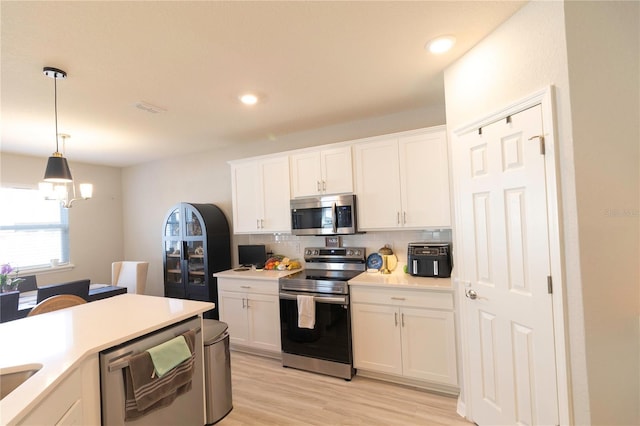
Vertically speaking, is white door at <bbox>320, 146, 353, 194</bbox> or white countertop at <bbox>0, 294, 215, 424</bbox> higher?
white door at <bbox>320, 146, 353, 194</bbox>

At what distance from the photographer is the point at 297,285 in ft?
9.90

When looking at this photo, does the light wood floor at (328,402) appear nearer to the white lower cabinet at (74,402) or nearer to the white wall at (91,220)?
the white lower cabinet at (74,402)

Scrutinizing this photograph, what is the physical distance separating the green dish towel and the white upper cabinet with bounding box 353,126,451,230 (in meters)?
1.91

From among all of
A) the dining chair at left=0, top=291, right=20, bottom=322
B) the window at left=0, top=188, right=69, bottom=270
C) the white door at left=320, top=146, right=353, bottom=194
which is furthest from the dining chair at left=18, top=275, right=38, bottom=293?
the white door at left=320, top=146, right=353, bottom=194

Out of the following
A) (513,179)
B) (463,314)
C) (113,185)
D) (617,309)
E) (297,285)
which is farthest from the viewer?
(113,185)

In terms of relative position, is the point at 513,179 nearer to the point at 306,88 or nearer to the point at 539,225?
the point at 539,225

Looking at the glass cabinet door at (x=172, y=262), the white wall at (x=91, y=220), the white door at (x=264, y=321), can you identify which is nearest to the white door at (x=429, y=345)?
the white door at (x=264, y=321)

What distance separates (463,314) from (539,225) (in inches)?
34.5

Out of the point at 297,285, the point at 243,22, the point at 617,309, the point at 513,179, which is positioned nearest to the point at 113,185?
the point at 297,285

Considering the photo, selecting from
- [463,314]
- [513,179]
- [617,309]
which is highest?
[513,179]

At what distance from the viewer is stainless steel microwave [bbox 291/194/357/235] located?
3.10 m

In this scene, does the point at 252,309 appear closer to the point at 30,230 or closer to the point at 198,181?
the point at 198,181

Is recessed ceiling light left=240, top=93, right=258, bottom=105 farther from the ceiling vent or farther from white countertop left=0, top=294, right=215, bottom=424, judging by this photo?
white countertop left=0, top=294, right=215, bottom=424

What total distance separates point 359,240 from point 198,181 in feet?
9.08
